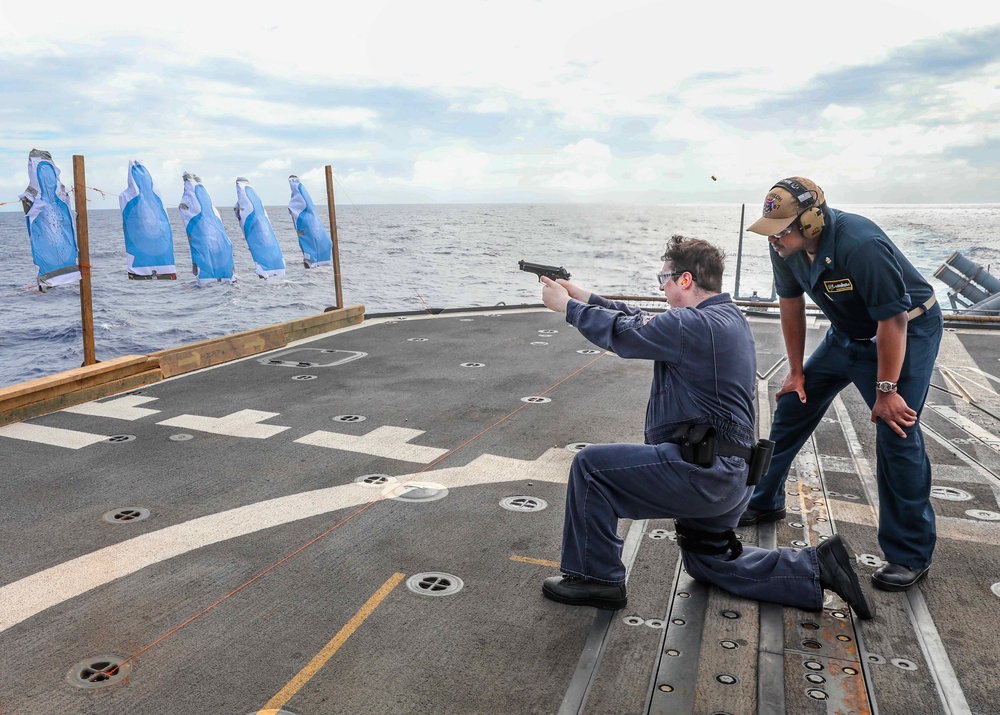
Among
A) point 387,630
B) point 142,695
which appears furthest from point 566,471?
point 142,695

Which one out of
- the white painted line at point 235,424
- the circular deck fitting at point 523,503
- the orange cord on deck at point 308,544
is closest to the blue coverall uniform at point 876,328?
the circular deck fitting at point 523,503

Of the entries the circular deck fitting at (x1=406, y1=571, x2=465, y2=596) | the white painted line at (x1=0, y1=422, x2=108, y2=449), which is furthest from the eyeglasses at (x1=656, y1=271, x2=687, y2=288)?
the white painted line at (x1=0, y1=422, x2=108, y2=449)

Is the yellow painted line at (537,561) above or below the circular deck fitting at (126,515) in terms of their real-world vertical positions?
above

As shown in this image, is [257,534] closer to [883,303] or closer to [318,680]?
[318,680]

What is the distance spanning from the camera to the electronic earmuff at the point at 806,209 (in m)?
3.73

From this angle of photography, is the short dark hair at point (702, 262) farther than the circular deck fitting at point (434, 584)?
No

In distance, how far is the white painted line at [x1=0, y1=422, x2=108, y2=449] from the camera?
21.5 ft

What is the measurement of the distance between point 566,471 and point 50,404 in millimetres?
5567

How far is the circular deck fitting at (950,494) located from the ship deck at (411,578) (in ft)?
0.13

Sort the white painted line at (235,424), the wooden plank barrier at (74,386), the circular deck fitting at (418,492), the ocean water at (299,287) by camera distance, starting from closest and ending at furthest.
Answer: the circular deck fitting at (418,492), the white painted line at (235,424), the wooden plank barrier at (74,386), the ocean water at (299,287)

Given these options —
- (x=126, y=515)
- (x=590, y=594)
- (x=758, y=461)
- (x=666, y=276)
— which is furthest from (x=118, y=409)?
(x=758, y=461)

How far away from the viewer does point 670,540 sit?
4.53m

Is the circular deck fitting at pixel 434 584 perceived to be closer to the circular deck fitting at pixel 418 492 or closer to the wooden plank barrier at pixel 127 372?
the circular deck fitting at pixel 418 492

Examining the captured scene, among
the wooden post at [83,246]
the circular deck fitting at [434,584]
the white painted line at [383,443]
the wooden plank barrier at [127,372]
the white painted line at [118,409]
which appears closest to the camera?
the circular deck fitting at [434,584]
